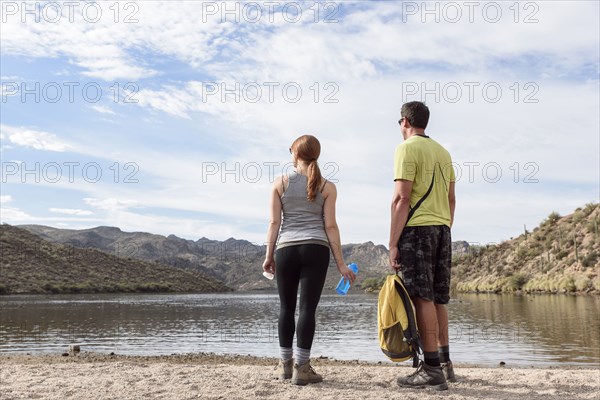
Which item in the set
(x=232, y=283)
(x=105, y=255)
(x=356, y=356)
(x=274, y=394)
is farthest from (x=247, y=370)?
(x=232, y=283)

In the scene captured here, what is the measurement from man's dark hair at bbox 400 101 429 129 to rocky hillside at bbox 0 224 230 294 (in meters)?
68.3

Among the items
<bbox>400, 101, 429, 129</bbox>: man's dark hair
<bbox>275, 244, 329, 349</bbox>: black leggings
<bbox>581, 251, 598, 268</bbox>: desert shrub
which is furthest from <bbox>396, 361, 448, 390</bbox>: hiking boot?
<bbox>581, 251, 598, 268</bbox>: desert shrub

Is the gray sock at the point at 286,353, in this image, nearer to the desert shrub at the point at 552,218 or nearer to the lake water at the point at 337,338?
the lake water at the point at 337,338

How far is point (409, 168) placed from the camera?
5750mm

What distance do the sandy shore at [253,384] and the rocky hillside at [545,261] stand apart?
134 ft

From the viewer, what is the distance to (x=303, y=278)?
5840mm

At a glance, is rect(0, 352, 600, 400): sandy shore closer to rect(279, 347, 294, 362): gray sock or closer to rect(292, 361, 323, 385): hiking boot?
rect(292, 361, 323, 385): hiking boot

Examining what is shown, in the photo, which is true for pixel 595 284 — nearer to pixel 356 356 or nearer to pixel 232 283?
pixel 356 356

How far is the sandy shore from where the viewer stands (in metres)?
5.62

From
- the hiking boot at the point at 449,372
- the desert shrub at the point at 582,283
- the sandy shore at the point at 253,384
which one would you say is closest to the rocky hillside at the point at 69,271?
the desert shrub at the point at 582,283

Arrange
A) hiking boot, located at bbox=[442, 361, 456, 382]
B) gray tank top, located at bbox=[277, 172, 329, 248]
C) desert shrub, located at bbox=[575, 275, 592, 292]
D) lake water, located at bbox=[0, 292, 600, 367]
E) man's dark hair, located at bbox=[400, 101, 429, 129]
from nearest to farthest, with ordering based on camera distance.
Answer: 1. gray tank top, located at bbox=[277, 172, 329, 248]
2. man's dark hair, located at bbox=[400, 101, 429, 129]
3. hiking boot, located at bbox=[442, 361, 456, 382]
4. lake water, located at bbox=[0, 292, 600, 367]
5. desert shrub, located at bbox=[575, 275, 592, 292]

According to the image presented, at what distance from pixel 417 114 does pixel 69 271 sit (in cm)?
8309

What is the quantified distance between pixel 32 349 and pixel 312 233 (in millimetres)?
12253

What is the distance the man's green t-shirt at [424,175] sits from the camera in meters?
5.74
